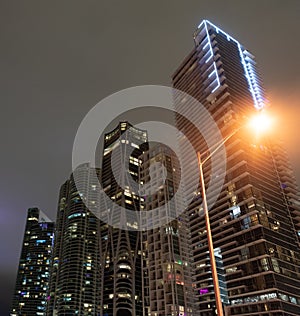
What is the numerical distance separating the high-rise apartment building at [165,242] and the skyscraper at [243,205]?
5979mm

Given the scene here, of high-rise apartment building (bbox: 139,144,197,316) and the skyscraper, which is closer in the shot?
Result: the skyscraper

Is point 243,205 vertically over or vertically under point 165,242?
over

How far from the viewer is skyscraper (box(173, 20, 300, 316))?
92.3 meters

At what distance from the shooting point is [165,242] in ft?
400

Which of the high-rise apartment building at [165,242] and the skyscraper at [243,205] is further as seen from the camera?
the high-rise apartment building at [165,242]

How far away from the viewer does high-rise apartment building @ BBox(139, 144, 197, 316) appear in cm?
11069

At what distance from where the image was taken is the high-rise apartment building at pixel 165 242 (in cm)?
11069

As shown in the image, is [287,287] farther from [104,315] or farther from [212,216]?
[104,315]

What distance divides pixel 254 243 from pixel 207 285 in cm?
2434

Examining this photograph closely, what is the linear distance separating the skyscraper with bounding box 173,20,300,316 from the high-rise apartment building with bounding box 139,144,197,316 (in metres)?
5.98

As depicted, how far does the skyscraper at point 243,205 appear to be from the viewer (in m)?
92.3

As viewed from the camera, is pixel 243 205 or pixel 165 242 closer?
pixel 243 205

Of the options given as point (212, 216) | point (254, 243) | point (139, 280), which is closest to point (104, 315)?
point (139, 280)

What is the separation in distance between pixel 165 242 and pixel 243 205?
3393cm
